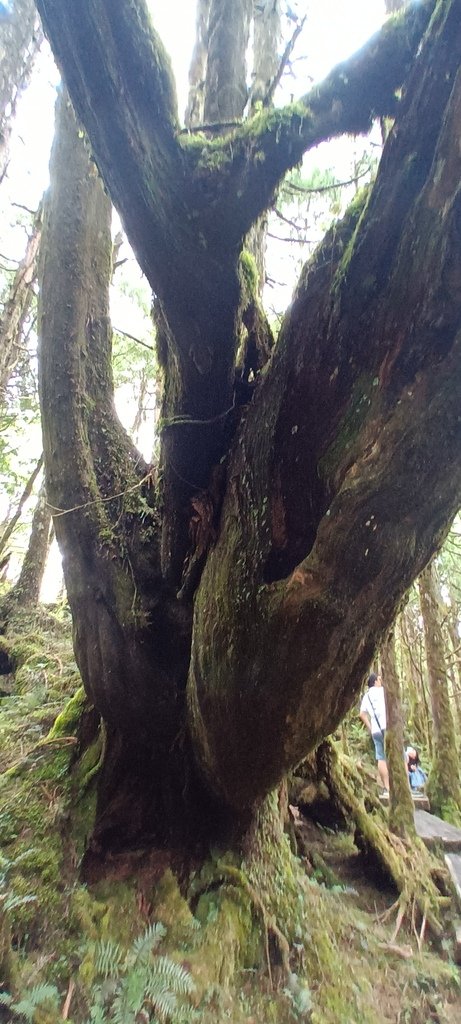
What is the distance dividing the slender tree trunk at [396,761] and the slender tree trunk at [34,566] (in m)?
5.26

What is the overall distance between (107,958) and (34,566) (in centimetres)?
608

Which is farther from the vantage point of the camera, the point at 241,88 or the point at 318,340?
the point at 241,88

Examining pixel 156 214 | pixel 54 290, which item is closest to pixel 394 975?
pixel 156 214

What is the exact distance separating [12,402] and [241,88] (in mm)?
6554

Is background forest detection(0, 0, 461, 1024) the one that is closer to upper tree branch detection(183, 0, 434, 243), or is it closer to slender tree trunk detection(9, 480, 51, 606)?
upper tree branch detection(183, 0, 434, 243)

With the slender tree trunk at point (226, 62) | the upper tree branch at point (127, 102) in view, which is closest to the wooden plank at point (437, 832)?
the upper tree branch at point (127, 102)

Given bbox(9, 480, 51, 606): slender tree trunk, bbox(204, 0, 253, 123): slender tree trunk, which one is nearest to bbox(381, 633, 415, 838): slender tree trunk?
bbox(204, 0, 253, 123): slender tree trunk

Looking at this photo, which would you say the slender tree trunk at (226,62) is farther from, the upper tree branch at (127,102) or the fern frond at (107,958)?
the fern frond at (107,958)

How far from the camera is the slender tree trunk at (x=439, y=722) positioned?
22.6ft

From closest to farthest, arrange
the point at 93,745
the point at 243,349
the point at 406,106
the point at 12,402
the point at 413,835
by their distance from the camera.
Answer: the point at 406,106 → the point at 243,349 → the point at 93,745 → the point at 413,835 → the point at 12,402

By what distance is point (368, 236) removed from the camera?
215cm

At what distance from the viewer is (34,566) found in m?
8.11

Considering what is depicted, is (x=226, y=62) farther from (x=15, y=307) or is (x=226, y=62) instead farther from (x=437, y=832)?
(x=437, y=832)

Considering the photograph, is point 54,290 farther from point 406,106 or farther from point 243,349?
point 406,106
